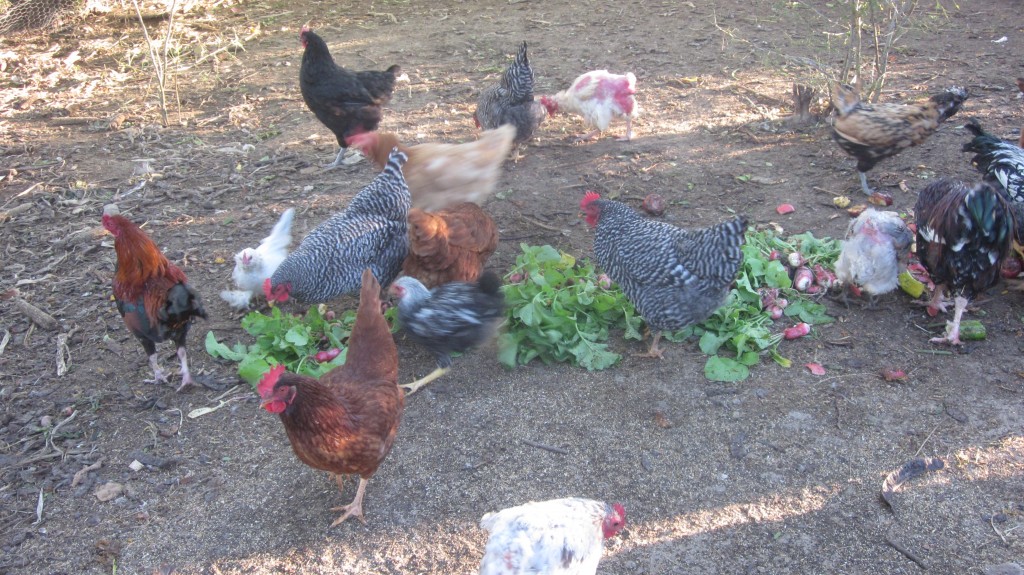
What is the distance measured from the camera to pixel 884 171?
6055 mm

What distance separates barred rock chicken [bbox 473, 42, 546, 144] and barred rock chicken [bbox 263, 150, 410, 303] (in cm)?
196

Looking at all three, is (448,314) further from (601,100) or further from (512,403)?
(601,100)

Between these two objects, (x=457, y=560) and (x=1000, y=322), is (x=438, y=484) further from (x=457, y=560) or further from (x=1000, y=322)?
(x=1000, y=322)

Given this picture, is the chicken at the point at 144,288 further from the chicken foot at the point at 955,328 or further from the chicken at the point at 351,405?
the chicken foot at the point at 955,328

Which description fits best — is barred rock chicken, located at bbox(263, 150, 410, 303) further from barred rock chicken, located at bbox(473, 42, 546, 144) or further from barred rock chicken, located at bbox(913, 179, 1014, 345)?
barred rock chicken, located at bbox(913, 179, 1014, 345)

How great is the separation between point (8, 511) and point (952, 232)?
5532 mm

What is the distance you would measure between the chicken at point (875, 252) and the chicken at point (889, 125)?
132 cm

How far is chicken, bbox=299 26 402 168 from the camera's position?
6406 millimetres

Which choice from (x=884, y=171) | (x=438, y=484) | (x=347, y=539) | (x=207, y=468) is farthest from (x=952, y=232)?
(x=207, y=468)

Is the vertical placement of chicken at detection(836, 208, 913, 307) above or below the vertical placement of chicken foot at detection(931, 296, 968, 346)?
above

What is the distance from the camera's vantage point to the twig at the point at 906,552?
2996mm

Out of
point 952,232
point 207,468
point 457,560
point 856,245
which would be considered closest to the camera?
point 457,560

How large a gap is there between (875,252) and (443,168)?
3.12m

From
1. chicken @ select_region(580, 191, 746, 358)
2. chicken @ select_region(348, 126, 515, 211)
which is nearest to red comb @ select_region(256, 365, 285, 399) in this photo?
chicken @ select_region(580, 191, 746, 358)
